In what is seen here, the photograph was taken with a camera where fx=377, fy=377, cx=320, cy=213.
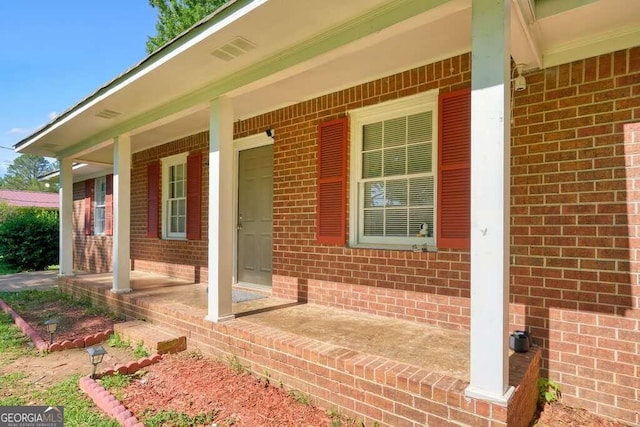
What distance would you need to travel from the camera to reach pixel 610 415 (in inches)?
107

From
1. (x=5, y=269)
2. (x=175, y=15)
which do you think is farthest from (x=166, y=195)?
(x=175, y=15)

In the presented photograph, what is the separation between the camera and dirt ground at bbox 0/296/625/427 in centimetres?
273

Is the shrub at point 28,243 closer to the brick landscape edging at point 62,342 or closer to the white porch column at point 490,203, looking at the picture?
the brick landscape edging at point 62,342

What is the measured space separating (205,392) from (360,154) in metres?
2.89

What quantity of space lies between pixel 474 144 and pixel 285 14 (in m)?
1.61

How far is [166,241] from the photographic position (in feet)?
23.5

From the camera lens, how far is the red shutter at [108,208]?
30.0 feet

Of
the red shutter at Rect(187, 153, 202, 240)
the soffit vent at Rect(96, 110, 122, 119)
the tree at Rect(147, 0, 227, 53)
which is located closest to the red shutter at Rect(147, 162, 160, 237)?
the red shutter at Rect(187, 153, 202, 240)

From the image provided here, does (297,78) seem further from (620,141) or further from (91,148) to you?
(91,148)

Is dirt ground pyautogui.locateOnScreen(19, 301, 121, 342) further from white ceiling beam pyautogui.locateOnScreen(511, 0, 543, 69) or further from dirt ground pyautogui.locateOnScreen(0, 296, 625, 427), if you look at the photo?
white ceiling beam pyautogui.locateOnScreen(511, 0, 543, 69)

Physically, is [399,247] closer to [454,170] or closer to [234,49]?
[454,170]

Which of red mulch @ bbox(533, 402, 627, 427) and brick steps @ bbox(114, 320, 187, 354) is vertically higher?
brick steps @ bbox(114, 320, 187, 354)

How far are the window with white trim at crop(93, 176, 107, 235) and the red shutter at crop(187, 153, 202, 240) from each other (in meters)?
4.61

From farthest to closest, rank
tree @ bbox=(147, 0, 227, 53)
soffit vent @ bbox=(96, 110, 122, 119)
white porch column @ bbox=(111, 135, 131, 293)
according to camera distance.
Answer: tree @ bbox=(147, 0, 227, 53) → white porch column @ bbox=(111, 135, 131, 293) → soffit vent @ bbox=(96, 110, 122, 119)
